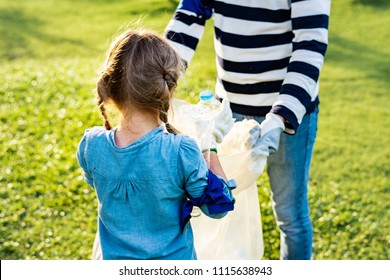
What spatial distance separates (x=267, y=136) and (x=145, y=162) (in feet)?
1.77

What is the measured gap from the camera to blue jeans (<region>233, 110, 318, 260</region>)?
263cm

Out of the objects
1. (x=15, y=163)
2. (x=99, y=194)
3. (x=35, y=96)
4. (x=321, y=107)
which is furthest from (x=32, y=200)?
(x=321, y=107)

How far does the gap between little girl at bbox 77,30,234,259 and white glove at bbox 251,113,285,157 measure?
0.92 ft

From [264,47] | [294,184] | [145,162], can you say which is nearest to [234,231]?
[294,184]

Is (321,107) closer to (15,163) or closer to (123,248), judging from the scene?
(15,163)

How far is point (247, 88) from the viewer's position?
2.60m

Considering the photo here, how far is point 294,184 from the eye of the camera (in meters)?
2.70

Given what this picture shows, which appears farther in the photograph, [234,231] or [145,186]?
[234,231]

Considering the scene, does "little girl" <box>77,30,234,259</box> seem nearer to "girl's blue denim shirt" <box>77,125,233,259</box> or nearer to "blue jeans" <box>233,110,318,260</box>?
"girl's blue denim shirt" <box>77,125,233,259</box>

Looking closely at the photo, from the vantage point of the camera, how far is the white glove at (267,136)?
7.30 feet

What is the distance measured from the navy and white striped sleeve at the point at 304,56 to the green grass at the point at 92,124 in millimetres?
448

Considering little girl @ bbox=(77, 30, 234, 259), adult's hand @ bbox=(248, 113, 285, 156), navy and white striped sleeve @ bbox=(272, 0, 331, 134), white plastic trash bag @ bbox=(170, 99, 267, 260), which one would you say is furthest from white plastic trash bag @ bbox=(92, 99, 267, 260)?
little girl @ bbox=(77, 30, 234, 259)

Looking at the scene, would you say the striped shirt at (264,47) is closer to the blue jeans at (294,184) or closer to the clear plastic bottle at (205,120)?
the blue jeans at (294,184)

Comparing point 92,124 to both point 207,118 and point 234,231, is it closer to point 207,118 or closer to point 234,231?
point 234,231
